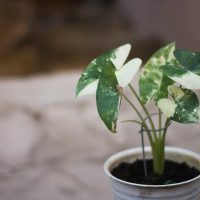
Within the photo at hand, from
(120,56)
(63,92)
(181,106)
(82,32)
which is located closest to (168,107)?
(181,106)

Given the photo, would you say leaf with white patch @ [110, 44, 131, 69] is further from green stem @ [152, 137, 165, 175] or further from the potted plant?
green stem @ [152, 137, 165, 175]

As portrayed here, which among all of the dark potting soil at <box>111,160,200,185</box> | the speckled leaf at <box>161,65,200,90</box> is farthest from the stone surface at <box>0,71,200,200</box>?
the speckled leaf at <box>161,65,200,90</box>

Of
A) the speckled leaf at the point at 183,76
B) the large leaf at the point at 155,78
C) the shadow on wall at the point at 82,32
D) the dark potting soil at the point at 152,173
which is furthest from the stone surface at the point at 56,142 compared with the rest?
the shadow on wall at the point at 82,32

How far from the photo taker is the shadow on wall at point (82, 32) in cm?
299

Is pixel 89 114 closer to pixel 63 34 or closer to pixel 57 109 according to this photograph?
pixel 57 109

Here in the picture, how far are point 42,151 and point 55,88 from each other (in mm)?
747

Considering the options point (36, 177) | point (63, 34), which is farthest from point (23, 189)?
point (63, 34)

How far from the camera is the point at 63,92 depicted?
226 cm

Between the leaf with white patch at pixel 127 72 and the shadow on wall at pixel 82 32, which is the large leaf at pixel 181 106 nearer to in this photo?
the leaf with white patch at pixel 127 72

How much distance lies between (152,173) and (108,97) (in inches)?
9.1

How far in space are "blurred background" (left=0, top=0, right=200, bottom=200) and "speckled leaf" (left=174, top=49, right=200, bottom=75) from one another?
0.62 meters

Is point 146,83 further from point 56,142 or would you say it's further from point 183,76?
point 56,142

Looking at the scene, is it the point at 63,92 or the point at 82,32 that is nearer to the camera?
the point at 63,92

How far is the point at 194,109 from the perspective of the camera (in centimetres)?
76
